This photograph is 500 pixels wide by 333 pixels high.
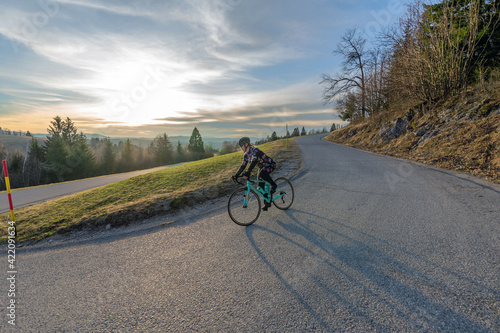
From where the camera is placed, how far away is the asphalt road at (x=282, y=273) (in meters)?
2.48

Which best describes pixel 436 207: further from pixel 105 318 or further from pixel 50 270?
pixel 50 270

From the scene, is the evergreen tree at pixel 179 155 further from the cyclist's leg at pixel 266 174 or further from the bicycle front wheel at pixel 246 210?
the bicycle front wheel at pixel 246 210

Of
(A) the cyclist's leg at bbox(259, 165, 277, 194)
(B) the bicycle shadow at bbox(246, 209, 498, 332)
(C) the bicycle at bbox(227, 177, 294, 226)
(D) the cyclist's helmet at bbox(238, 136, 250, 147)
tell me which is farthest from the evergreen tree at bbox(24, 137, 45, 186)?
(B) the bicycle shadow at bbox(246, 209, 498, 332)

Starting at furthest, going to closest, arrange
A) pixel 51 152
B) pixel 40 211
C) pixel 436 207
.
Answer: pixel 51 152 → pixel 40 211 → pixel 436 207

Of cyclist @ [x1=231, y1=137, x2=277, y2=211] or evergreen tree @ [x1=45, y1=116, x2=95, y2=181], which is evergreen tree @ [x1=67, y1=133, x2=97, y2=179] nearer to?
evergreen tree @ [x1=45, y1=116, x2=95, y2=181]

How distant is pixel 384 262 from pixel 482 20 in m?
18.1

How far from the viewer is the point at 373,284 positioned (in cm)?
290

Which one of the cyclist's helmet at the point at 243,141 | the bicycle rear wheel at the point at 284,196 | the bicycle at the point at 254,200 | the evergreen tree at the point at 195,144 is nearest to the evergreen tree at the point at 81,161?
the evergreen tree at the point at 195,144

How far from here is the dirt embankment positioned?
8.71m

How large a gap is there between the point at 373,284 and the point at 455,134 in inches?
504

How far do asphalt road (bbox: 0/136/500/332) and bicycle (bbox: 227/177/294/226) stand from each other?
0.74ft

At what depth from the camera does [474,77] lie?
14047 millimetres

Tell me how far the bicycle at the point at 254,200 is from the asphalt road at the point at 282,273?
23 cm

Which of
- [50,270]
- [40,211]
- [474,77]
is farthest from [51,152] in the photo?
[474,77]
